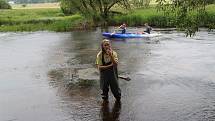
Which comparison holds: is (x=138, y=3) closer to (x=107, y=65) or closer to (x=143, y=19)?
(x=143, y=19)

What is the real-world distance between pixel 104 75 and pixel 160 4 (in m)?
3.12

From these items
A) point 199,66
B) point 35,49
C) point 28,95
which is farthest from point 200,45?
point 28,95

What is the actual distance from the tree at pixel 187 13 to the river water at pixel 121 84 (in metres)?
2.83

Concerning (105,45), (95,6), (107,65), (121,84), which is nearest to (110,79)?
(107,65)

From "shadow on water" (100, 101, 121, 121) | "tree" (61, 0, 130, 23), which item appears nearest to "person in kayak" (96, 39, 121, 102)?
"shadow on water" (100, 101, 121, 121)

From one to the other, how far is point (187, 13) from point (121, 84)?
573 cm

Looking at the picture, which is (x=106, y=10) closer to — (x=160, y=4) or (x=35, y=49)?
(x=35, y=49)

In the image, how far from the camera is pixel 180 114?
14.0 meters

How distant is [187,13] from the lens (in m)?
14.2

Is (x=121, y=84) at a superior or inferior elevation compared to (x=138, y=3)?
inferior

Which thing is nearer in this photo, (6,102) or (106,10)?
(6,102)

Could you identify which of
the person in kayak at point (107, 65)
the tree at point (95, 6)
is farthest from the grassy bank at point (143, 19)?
the person in kayak at point (107, 65)

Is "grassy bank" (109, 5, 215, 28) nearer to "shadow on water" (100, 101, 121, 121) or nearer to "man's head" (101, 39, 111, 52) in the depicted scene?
"shadow on water" (100, 101, 121, 121)

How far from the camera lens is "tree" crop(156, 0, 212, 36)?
13477 mm
